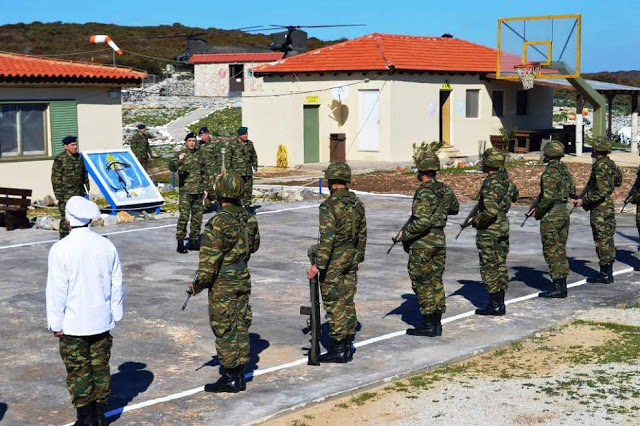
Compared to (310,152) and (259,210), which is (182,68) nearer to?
(310,152)

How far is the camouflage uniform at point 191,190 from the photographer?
15203 millimetres

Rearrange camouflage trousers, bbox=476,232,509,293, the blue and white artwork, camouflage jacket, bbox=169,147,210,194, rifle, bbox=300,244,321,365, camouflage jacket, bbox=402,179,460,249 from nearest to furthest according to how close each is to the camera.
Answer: rifle, bbox=300,244,321,365
camouflage jacket, bbox=402,179,460,249
camouflage trousers, bbox=476,232,509,293
camouflage jacket, bbox=169,147,210,194
the blue and white artwork

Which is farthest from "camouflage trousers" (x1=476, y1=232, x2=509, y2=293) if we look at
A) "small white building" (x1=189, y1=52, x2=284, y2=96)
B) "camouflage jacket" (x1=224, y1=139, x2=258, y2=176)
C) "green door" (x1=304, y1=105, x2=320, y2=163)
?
"small white building" (x1=189, y1=52, x2=284, y2=96)

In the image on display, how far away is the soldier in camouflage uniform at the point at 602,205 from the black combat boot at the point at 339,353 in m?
5.14

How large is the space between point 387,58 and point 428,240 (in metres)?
22.5

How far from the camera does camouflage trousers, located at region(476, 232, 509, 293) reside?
1085cm

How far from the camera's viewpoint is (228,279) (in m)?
7.98

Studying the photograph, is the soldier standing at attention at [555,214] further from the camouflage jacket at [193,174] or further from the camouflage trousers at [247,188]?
the camouflage trousers at [247,188]

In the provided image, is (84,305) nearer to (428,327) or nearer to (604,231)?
(428,327)

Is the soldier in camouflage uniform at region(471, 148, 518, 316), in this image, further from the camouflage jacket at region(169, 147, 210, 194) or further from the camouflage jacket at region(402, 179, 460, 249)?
the camouflage jacket at region(169, 147, 210, 194)

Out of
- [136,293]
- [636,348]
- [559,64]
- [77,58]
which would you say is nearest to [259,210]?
[136,293]

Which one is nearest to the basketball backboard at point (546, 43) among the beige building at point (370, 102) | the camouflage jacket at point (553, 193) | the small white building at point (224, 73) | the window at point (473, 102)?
the beige building at point (370, 102)

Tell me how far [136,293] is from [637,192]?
696 centimetres

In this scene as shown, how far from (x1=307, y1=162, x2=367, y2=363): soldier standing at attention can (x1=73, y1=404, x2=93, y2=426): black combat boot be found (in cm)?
241
